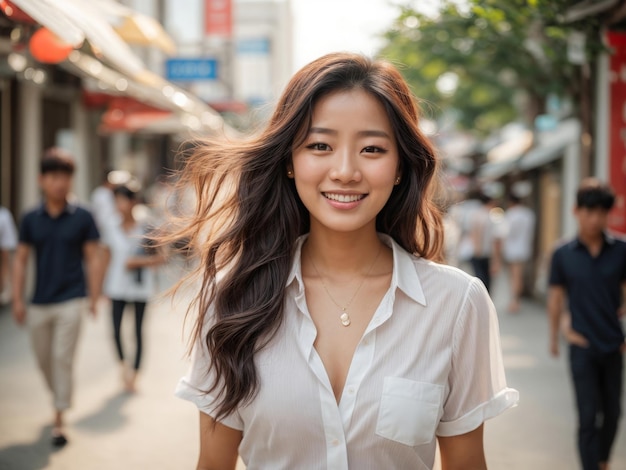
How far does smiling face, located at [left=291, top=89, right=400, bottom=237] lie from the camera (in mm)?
2275

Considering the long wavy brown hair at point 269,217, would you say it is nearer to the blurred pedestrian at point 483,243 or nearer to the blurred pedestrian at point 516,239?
the blurred pedestrian at point 483,243

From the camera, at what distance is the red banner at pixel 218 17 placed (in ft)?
67.4

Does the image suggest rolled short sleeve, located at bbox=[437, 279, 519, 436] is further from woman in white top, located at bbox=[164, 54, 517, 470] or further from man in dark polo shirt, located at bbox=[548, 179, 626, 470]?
man in dark polo shirt, located at bbox=[548, 179, 626, 470]

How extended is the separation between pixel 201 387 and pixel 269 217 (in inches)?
22.6

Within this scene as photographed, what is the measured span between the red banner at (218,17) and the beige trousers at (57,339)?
15.2 meters

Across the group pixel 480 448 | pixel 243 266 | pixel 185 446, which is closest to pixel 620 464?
pixel 185 446

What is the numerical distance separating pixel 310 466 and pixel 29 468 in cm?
375

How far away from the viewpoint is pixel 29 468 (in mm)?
5387

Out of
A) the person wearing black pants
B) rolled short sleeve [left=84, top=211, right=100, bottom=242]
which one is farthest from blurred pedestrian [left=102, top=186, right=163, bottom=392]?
rolled short sleeve [left=84, top=211, right=100, bottom=242]

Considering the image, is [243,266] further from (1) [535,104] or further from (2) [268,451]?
(1) [535,104]

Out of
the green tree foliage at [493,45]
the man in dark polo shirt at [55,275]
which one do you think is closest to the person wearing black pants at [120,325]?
the man in dark polo shirt at [55,275]

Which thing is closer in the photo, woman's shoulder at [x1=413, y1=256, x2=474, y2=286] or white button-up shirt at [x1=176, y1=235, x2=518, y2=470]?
white button-up shirt at [x1=176, y1=235, x2=518, y2=470]

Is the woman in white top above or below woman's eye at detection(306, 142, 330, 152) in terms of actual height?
below

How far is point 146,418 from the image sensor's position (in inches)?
264
